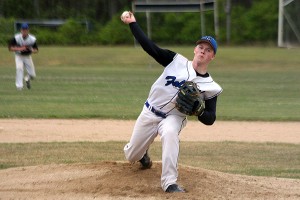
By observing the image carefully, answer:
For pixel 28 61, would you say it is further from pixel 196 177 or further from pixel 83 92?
pixel 196 177

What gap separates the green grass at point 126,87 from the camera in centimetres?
1557

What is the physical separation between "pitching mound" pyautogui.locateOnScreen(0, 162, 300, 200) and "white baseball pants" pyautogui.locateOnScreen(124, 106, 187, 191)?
217mm

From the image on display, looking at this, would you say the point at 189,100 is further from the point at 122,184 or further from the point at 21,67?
the point at 21,67

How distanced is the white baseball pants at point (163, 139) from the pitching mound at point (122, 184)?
217mm

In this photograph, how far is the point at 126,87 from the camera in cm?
2256

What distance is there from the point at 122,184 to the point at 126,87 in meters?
15.6

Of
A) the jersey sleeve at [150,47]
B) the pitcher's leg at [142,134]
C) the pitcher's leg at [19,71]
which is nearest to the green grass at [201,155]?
the pitcher's leg at [142,134]

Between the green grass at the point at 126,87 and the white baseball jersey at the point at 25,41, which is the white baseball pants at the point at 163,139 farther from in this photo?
the white baseball jersey at the point at 25,41

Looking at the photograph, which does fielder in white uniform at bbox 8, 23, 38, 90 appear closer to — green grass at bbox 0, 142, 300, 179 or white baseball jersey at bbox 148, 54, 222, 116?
green grass at bbox 0, 142, 300, 179

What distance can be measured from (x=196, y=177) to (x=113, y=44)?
42384 millimetres

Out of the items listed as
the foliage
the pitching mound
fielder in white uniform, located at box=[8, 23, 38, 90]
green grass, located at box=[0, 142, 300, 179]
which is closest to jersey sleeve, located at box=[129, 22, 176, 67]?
the pitching mound

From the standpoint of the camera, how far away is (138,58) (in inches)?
1491

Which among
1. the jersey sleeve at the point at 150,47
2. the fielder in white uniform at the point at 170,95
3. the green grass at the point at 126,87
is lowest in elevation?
the green grass at the point at 126,87

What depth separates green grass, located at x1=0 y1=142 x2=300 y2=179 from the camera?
8.95 metres
